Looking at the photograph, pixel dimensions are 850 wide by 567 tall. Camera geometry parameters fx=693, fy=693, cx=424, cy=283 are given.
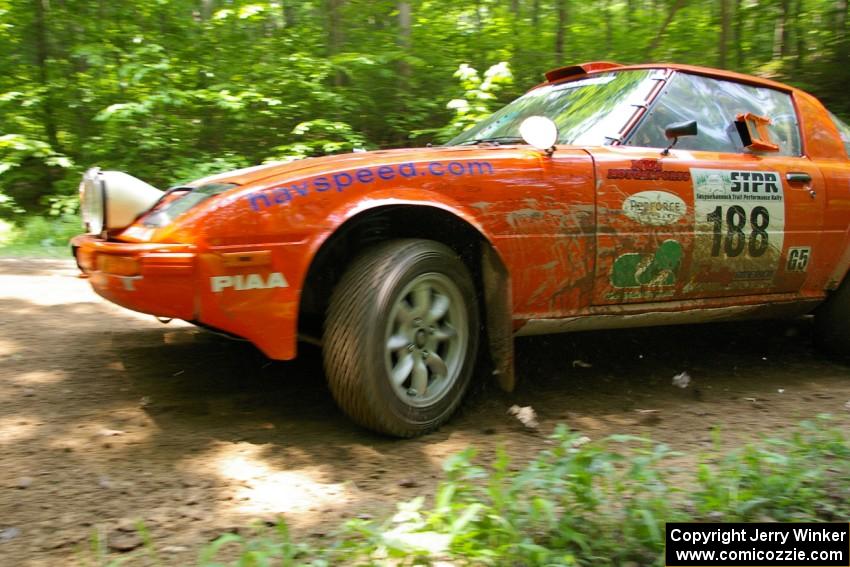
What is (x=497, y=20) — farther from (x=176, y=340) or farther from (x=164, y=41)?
(x=176, y=340)

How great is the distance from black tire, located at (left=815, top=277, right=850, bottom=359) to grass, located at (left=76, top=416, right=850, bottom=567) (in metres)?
2.01

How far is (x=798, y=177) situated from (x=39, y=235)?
809 centimetres

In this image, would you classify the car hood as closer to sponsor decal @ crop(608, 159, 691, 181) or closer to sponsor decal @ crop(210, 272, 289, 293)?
sponsor decal @ crop(210, 272, 289, 293)

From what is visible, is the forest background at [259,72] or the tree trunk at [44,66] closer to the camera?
the forest background at [259,72]

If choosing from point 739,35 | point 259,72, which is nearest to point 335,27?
point 259,72

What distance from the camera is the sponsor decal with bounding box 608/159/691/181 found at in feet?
10.6

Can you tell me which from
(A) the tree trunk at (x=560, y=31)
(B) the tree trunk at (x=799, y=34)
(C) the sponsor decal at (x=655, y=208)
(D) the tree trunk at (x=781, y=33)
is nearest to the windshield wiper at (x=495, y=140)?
(C) the sponsor decal at (x=655, y=208)

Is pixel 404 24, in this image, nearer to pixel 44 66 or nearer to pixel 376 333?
pixel 44 66

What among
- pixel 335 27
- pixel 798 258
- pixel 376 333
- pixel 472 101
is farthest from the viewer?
pixel 335 27

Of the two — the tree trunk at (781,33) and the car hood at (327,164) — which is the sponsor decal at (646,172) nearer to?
the car hood at (327,164)

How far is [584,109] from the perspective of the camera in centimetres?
366

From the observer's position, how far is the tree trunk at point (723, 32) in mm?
10004

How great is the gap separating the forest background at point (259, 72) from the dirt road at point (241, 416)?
5.06m

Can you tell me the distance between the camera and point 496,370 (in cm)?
315
